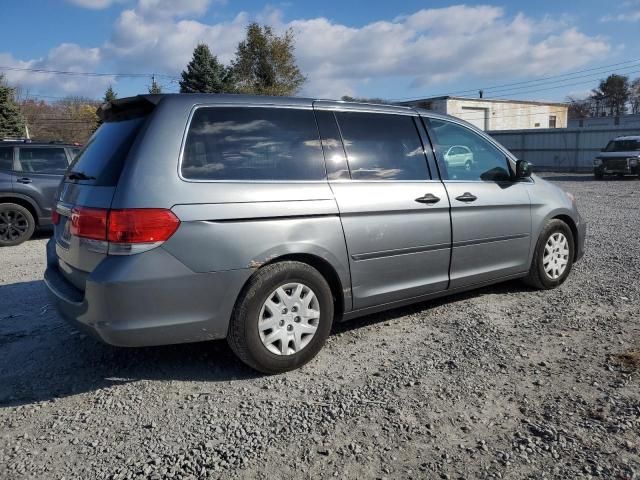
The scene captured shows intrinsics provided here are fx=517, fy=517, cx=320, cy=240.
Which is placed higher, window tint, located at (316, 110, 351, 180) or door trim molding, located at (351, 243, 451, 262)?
window tint, located at (316, 110, 351, 180)

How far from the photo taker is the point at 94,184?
3.23m

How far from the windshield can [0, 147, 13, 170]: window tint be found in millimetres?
21714

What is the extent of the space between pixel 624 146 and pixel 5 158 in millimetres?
22121

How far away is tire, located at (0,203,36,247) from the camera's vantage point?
27.9 feet

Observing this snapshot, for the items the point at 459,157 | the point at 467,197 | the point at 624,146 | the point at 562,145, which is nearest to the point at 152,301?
the point at 467,197

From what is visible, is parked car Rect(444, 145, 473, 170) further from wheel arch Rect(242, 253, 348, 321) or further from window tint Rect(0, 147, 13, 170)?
window tint Rect(0, 147, 13, 170)

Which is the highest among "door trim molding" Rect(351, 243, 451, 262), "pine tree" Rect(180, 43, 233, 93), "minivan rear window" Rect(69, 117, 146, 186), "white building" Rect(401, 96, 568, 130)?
"pine tree" Rect(180, 43, 233, 93)

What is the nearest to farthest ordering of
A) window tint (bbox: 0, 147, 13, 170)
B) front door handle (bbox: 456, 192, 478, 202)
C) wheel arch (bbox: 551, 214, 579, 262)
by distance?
front door handle (bbox: 456, 192, 478, 202)
wheel arch (bbox: 551, 214, 579, 262)
window tint (bbox: 0, 147, 13, 170)

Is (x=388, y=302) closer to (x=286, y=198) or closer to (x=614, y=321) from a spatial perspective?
(x=286, y=198)

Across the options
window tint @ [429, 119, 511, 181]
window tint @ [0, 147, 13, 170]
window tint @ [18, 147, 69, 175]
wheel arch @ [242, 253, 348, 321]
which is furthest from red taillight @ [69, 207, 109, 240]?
window tint @ [0, 147, 13, 170]

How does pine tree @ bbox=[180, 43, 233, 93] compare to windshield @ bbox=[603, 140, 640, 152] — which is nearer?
windshield @ bbox=[603, 140, 640, 152]

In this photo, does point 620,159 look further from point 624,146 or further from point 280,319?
point 280,319

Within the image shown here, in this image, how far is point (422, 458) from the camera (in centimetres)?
256

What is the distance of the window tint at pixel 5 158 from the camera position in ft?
28.5
